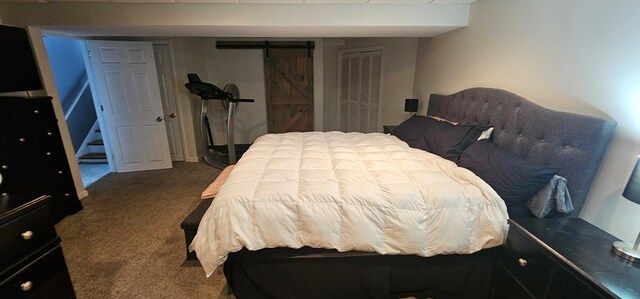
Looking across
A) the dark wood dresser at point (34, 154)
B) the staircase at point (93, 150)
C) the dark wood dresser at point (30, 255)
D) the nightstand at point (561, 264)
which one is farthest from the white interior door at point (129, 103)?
the nightstand at point (561, 264)

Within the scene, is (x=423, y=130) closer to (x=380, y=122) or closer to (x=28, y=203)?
(x=380, y=122)

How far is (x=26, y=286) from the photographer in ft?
3.75

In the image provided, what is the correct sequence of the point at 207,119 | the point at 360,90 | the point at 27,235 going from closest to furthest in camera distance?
the point at 27,235 → the point at 207,119 → the point at 360,90

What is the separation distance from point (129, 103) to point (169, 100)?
1.77ft

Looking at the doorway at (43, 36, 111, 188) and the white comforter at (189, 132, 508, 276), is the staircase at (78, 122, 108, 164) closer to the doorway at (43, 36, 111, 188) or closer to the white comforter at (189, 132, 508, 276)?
the doorway at (43, 36, 111, 188)

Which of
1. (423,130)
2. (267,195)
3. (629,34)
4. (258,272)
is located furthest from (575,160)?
(258,272)

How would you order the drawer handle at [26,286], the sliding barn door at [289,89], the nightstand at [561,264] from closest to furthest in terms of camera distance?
the nightstand at [561,264] → the drawer handle at [26,286] → the sliding barn door at [289,89]

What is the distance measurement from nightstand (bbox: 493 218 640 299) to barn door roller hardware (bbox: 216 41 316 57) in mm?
4496

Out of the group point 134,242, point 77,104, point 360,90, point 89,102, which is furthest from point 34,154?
point 360,90

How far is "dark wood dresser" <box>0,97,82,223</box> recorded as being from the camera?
7.11 ft

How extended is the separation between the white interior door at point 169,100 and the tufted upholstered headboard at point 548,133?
4177 mm

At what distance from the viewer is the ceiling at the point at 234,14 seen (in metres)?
2.56

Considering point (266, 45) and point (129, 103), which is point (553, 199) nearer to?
point (266, 45)

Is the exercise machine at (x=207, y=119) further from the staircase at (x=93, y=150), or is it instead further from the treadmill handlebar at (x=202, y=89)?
the staircase at (x=93, y=150)
